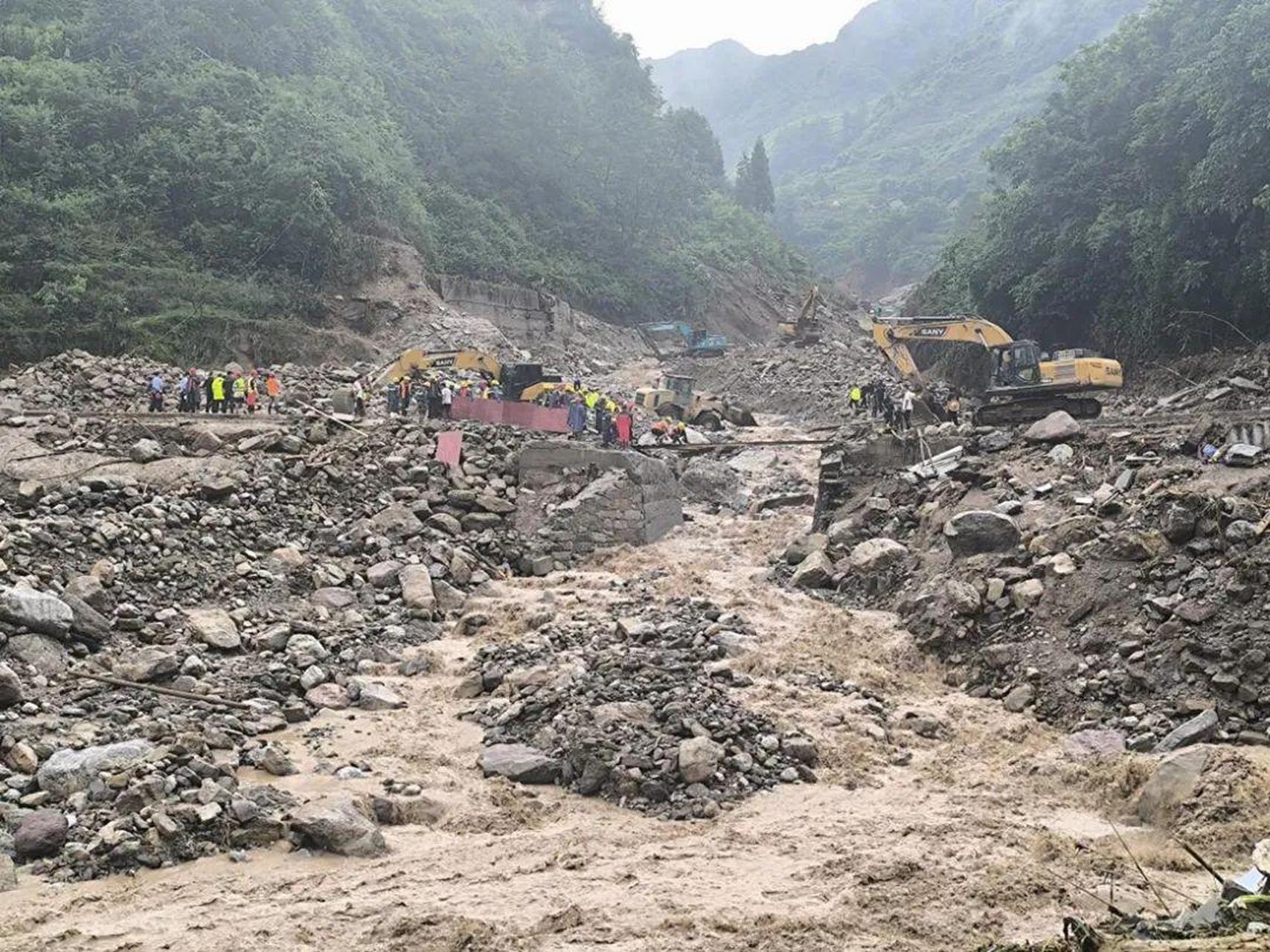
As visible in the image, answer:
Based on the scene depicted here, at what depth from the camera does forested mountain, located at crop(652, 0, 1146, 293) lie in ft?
265

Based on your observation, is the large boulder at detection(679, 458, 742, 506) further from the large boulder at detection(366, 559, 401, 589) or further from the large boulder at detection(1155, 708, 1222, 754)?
the large boulder at detection(1155, 708, 1222, 754)

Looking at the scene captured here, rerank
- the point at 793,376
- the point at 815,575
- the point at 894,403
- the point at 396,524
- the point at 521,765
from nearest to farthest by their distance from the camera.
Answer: the point at 521,765, the point at 815,575, the point at 396,524, the point at 894,403, the point at 793,376

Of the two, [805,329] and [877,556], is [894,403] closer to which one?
[877,556]

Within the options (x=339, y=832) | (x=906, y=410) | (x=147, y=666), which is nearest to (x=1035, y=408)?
(x=906, y=410)

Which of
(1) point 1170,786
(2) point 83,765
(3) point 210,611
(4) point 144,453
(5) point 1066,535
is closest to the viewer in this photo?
(1) point 1170,786

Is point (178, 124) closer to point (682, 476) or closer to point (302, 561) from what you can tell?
point (682, 476)

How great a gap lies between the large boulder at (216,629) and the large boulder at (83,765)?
2.81 meters

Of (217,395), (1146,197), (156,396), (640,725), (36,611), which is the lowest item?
(640,725)

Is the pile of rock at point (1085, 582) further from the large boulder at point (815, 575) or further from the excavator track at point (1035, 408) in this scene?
the excavator track at point (1035, 408)

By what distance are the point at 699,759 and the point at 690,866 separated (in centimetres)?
133

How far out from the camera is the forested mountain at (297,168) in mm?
24984

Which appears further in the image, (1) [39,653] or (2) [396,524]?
(2) [396,524]

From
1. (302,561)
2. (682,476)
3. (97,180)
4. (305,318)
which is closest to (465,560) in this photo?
(302,561)

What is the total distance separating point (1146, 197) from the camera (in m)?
24.6
